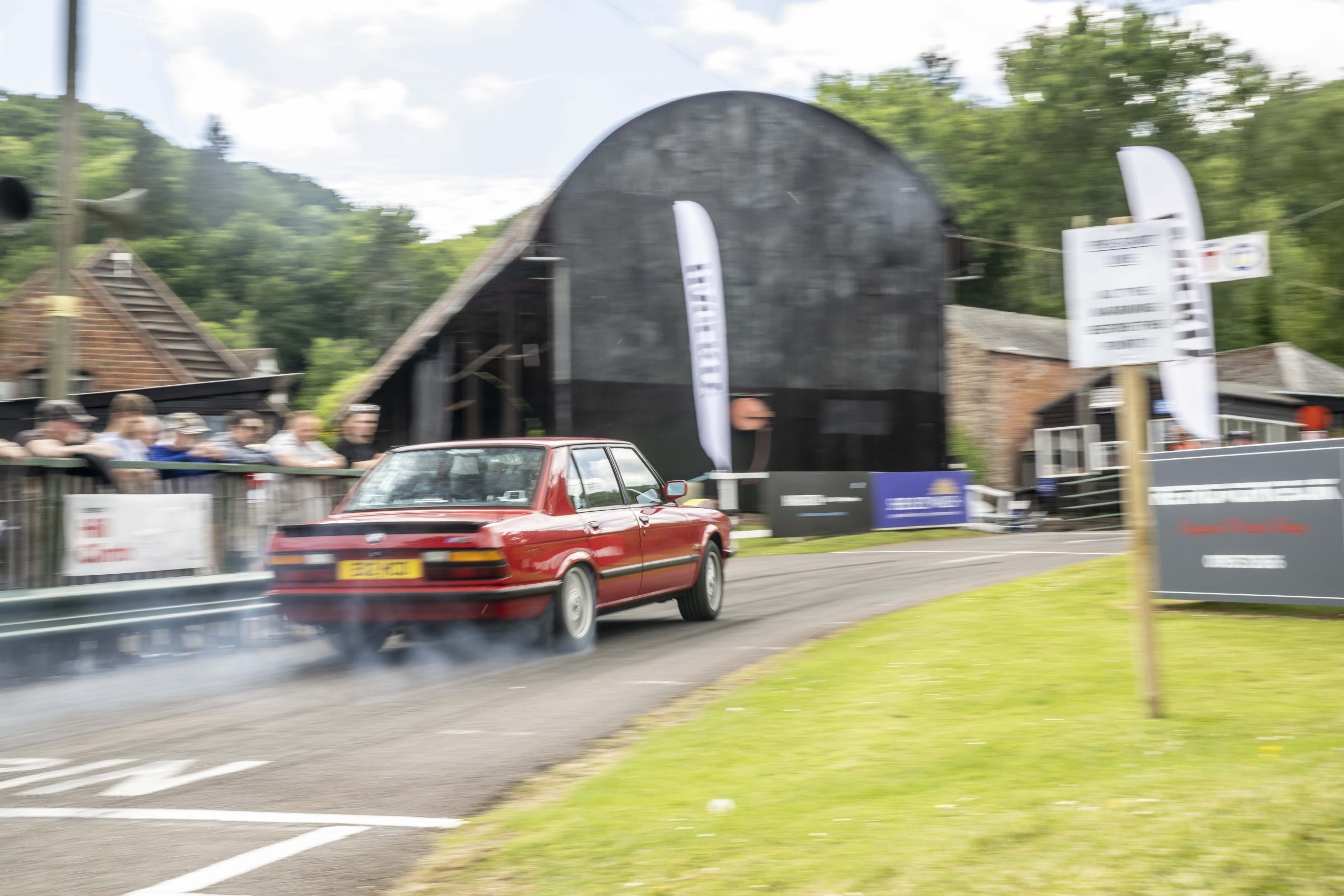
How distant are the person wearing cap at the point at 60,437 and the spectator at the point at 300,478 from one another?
1970 mm

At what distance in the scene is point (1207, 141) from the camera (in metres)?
55.0

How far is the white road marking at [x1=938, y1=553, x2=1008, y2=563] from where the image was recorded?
1919cm

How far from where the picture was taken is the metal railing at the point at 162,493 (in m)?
9.09

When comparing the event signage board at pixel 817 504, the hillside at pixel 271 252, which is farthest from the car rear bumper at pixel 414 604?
the hillside at pixel 271 252

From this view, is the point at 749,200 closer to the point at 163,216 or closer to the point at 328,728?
the point at 328,728

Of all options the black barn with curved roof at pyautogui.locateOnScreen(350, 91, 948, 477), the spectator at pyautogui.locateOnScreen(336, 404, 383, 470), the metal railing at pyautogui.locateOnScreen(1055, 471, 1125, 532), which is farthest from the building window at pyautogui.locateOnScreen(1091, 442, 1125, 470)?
the spectator at pyautogui.locateOnScreen(336, 404, 383, 470)

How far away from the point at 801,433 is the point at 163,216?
3052 cm

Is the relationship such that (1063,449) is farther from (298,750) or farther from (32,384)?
(298,750)

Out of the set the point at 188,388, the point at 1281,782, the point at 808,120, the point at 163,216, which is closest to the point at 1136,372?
the point at 1281,782

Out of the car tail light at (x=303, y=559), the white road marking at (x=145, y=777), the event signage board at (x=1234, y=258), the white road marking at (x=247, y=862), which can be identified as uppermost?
the event signage board at (x=1234, y=258)

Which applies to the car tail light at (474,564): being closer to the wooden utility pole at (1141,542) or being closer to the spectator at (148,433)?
the spectator at (148,433)

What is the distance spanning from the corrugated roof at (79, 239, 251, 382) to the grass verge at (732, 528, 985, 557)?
711 inches

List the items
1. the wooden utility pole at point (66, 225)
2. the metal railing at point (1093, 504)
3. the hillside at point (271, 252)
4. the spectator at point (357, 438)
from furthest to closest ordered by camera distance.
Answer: the hillside at point (271, 252), the metal railing at point (1093, 504), the spectator at point (357, 438), the wooden utility pole at point (66, 225)

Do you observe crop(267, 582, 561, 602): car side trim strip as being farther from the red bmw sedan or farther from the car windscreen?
the car windscreen
